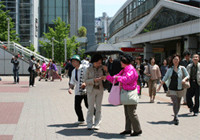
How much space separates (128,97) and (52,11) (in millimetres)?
69884

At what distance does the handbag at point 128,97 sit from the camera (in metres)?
6.10

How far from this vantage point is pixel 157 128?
23.2 ft

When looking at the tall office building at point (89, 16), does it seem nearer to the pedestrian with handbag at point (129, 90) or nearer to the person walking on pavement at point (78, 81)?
the person walking on pavement at point (78, 81)

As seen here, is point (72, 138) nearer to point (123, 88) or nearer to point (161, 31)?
point (123, 88)

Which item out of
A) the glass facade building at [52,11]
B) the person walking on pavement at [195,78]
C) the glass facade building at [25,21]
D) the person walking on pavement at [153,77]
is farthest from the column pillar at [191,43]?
the glass facade building at [52,11]

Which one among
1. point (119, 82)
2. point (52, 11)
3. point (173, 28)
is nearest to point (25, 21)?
point (52, 11)

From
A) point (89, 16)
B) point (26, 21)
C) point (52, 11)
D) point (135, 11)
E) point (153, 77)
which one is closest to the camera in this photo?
point (153, 77)

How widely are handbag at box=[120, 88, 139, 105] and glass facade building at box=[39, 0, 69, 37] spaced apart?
2668 inches

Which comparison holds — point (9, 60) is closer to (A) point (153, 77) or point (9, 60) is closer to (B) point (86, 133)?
Result: (A) point (153, 77)

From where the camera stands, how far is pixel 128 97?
20.0 feet

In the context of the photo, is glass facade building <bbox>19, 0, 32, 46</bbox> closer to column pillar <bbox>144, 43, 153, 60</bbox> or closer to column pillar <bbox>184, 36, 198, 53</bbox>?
column pillar <bbox>144, 43, 153, 60</bbox>

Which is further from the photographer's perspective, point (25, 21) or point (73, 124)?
point (25, 21)

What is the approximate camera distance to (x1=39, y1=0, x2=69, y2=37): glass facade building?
2884 inches

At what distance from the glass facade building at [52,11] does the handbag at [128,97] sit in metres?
67.8
